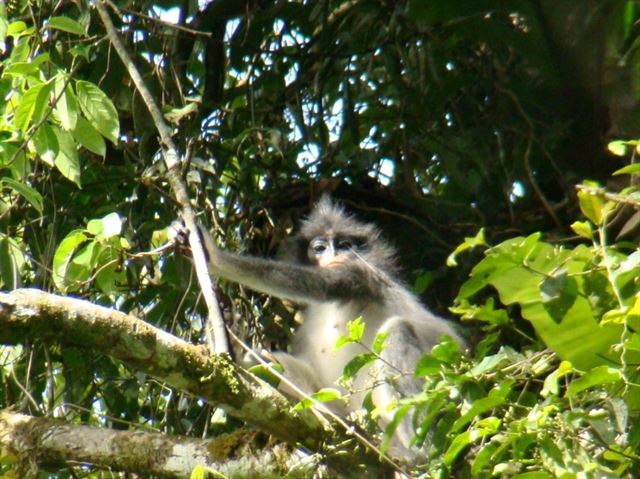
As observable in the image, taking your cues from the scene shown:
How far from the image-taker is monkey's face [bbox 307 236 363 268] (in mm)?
5758

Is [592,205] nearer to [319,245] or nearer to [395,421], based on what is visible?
[395,421]

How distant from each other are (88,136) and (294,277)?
1478 millimetres

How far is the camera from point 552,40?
4223 millimetres

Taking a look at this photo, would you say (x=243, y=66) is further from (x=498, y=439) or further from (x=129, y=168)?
(x=498, y=439)

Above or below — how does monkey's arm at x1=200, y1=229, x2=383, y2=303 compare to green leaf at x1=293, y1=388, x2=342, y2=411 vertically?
above

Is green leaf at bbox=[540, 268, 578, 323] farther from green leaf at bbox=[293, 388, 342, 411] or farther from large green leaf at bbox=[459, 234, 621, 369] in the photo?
green leaf at bbox=[293, 388, 342, 411]

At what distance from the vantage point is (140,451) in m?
3.56

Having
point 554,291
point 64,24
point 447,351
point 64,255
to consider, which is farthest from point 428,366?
point 64,24

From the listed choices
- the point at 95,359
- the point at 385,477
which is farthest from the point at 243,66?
the point at 385,477

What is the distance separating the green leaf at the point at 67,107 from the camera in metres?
3.83

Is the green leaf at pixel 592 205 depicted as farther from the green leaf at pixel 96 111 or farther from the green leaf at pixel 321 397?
the green leaf at pixel 96 111

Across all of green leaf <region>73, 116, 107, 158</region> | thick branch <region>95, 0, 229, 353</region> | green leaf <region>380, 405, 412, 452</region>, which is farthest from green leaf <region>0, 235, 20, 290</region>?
green leaf <region>380, 405, 412, 452</region>

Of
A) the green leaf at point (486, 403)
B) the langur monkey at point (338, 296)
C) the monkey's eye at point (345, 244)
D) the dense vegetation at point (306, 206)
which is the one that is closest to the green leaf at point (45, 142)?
the dense vegetation at point (306, 206)

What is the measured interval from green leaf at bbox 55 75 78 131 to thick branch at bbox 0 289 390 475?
864mm
